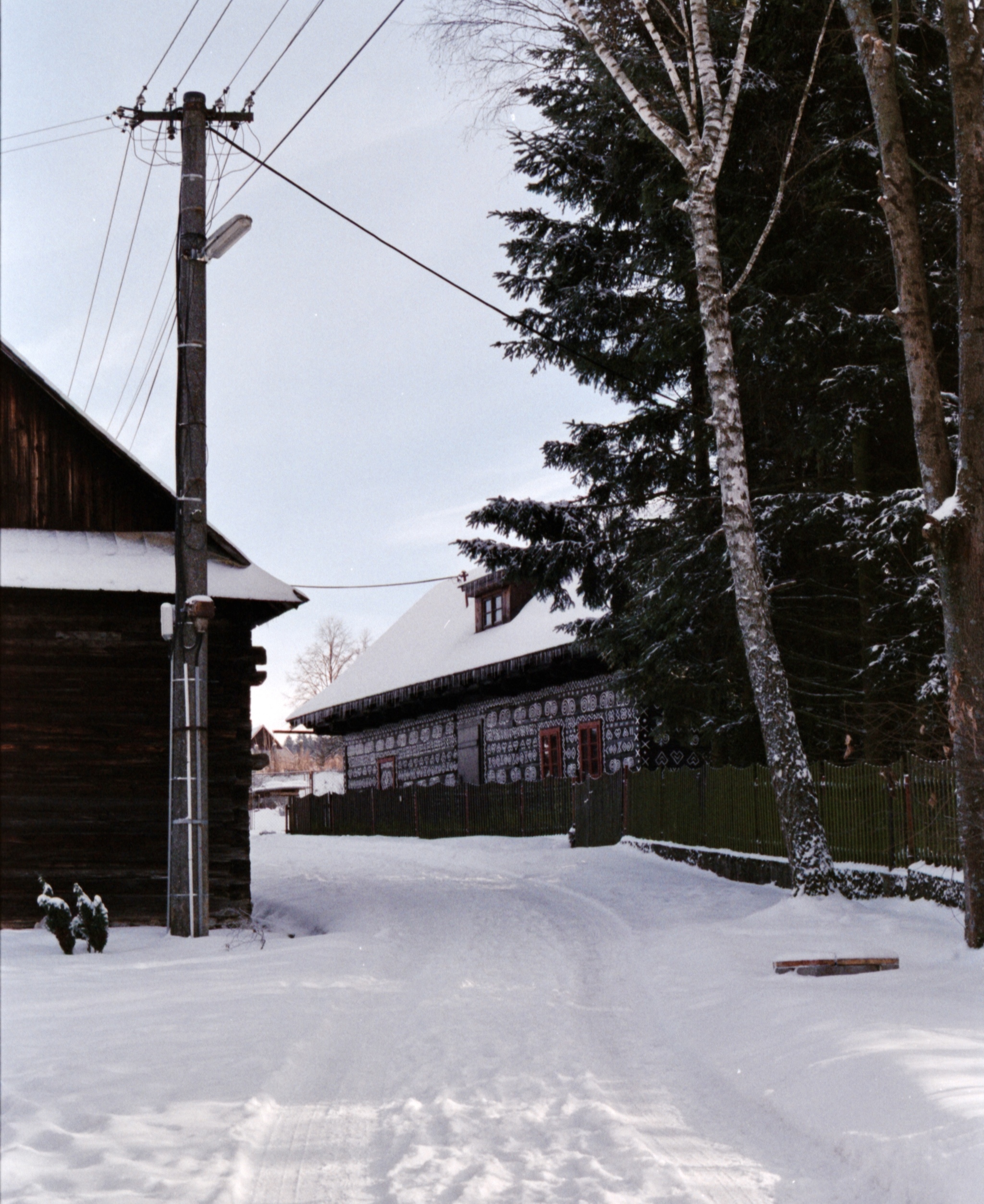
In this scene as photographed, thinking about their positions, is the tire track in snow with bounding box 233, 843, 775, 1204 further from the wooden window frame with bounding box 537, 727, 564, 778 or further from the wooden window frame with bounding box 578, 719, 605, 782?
the wooden window frame with bounding box 537, 727, 564, 778

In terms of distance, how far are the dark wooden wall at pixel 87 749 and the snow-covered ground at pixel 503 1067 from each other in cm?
109

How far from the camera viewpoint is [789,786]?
1198 cm

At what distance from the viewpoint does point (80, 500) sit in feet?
41.9

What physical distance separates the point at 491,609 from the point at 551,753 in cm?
613

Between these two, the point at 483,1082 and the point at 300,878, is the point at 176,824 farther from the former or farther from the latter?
the point at 300,878

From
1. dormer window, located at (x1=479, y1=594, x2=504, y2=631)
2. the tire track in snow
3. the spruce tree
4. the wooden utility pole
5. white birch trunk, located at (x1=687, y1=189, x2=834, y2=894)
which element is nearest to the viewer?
the tire track in snow

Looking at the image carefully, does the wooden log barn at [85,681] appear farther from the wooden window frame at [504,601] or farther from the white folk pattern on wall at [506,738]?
the wooden window frame at [504,601]

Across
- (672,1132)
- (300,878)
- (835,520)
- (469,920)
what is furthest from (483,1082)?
(300,878)

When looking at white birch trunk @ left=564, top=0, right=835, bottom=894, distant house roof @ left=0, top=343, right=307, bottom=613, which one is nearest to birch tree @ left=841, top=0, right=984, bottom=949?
white birch trunk @ left=564, top=0, right=835, bottom=894

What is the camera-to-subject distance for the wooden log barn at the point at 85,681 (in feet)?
40.5

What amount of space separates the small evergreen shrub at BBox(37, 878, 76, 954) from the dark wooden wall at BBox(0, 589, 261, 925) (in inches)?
82.4

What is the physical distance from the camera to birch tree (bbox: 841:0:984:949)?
368 inches

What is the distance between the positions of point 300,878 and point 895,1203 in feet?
45.9

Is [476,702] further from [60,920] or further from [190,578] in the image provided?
[60,920]
